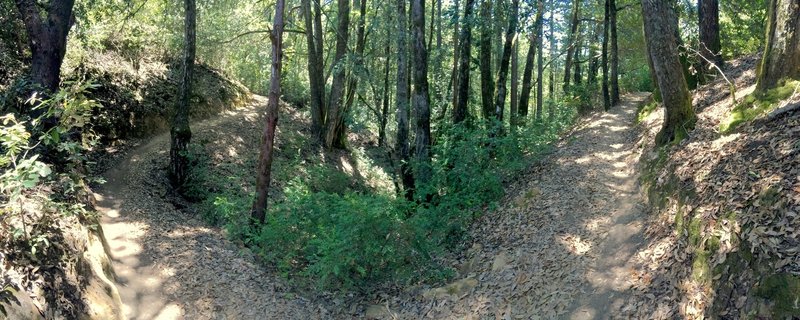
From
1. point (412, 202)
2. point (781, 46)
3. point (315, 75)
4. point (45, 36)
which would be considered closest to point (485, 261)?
point (412, 202)

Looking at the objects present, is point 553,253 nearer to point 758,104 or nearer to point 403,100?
point 758,104

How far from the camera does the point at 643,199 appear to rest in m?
7.97

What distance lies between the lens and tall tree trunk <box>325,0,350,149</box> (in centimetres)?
1720

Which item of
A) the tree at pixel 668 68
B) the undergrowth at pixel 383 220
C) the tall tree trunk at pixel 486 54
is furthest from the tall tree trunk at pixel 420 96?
the tree at pixel 668 68

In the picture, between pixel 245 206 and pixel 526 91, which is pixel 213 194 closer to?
pixel 245 206

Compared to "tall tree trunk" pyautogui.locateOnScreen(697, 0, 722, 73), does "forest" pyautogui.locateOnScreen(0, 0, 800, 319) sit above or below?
below

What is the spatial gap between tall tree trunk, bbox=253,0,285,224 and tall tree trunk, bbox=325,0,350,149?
646 centimetres

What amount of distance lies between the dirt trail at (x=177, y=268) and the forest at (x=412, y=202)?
41 mm

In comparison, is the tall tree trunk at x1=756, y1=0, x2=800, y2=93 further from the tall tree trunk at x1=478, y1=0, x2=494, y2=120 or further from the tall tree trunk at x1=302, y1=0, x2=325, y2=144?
the tall tree trunk at x1=302, y1=0, x2=325, y2=144

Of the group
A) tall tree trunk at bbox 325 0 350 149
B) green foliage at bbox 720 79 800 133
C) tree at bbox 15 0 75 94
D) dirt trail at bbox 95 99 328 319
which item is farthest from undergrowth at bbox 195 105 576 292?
tall tree trunk at bbox 325 0 350 149

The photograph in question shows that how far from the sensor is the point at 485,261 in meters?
7.96

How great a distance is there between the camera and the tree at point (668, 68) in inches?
345

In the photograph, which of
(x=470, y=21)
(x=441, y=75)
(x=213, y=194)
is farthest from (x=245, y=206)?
(x=441, y=75)

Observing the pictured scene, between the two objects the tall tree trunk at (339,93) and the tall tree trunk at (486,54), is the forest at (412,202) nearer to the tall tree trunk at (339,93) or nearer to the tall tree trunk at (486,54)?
the tall tree trunk at (486,54)
